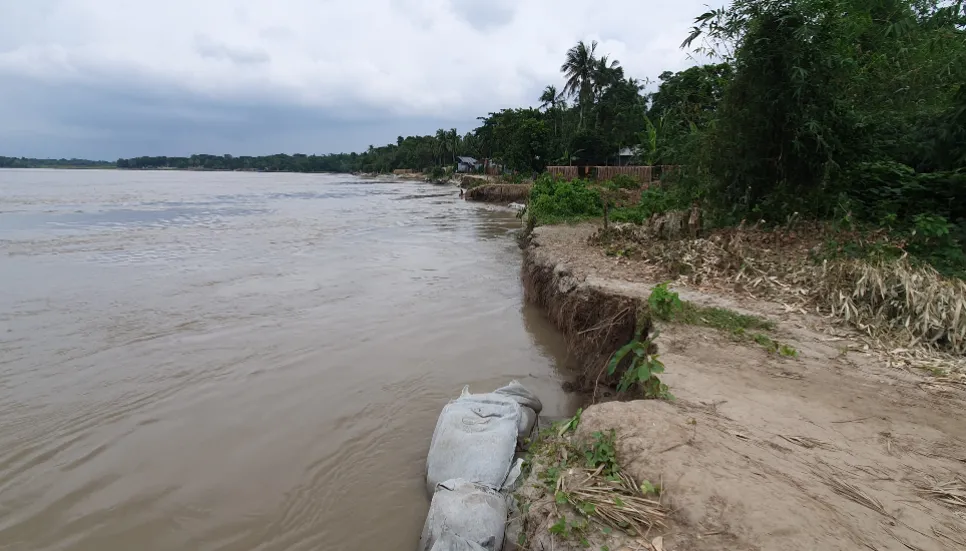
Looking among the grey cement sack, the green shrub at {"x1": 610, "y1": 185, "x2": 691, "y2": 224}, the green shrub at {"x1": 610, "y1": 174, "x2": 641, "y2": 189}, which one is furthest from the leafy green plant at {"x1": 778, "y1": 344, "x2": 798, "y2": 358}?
the green shrub at {"x1": 610, "y1": 174, "x2": 641, "y2": 189}

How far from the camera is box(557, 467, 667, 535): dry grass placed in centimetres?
237

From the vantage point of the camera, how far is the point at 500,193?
3266cm

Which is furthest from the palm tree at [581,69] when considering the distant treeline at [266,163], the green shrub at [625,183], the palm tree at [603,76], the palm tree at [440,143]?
the distant treeline at [266,163]

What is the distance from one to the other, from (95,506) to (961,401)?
605cm

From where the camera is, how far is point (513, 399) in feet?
14.3

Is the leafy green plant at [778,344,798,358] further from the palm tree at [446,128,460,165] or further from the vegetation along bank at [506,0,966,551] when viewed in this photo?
the palm tree at [446,128,460,165]

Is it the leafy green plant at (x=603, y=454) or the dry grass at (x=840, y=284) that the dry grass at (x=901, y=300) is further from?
the leafy green plant at (x=603, y=454)

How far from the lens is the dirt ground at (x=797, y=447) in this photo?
2275mm

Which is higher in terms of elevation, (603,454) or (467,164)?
(467,164)

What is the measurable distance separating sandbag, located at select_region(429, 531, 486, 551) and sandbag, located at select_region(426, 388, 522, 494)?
555 mm

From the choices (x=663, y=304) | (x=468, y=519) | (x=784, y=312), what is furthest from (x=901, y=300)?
(x=468, y=519)

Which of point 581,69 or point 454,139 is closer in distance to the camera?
point 581,69

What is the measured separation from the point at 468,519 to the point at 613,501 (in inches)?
32.5

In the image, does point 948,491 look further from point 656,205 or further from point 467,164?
point 467,164
